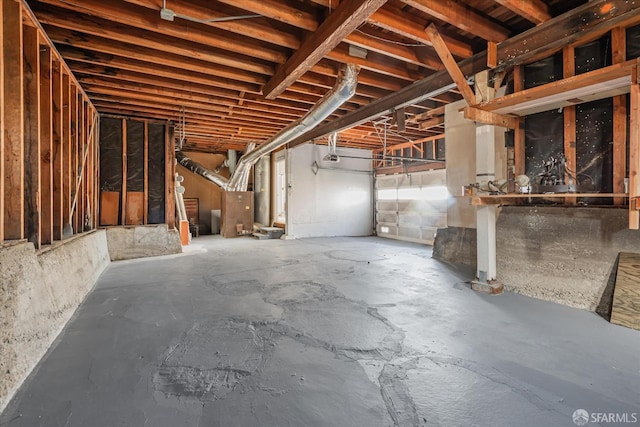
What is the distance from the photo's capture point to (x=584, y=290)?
2754 mm

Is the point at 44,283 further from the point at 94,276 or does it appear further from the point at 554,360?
the point at 554,360

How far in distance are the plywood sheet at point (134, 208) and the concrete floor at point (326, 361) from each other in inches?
99.9

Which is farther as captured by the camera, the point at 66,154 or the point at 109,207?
the point at 109,207

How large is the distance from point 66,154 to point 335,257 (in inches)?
160

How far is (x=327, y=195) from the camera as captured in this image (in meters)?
8.52

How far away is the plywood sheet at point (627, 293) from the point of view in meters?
2.35

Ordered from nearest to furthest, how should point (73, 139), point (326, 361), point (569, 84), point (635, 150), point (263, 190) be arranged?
point (326, 361)
point (635, 150)
point (569, 84)
point (73, 139)
point (263, 190)

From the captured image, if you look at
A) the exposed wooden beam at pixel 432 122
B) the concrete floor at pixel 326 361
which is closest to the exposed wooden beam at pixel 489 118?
the concrete floor at pixel 326 361

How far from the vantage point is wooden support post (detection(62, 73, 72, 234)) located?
3.51 meters

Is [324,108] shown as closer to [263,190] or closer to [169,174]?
[169,174]

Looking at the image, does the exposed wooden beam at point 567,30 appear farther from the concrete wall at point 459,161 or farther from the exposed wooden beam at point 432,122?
the exposed wooden beam at point 432,122

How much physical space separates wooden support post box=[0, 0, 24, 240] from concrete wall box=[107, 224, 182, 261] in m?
3.27

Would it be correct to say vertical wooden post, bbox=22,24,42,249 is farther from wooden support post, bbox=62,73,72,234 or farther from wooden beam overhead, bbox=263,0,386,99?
wooden beam overhead, bbox=263,0,386,99

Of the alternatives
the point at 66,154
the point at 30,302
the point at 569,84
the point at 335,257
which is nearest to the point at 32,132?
the point at 66,154
